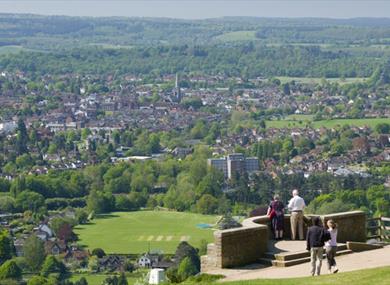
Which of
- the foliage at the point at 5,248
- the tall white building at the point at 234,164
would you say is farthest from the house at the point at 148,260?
the tall white building at the point at 234,164

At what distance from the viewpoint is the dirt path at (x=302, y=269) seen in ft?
56.7

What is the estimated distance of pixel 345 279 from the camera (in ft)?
52.1

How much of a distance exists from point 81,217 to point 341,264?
157ft

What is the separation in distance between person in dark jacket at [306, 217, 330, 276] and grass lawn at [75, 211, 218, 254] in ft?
116

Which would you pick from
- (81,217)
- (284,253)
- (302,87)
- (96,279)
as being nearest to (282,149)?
(81,217)

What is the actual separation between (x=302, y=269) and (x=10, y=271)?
2882cm

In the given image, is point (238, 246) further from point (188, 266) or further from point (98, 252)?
point (98, 252)

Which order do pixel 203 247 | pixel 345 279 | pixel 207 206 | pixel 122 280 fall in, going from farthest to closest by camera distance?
pixel 207 206 < pixel 203 247 < pixel 122 280 < pixel 345 279

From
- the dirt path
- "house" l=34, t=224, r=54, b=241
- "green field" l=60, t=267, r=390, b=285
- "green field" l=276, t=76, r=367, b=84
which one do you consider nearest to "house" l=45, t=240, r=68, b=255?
"house" l=34, t=224, r=54, b=241

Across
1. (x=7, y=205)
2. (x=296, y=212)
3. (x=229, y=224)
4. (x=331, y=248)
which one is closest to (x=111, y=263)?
(x=229, y=224)

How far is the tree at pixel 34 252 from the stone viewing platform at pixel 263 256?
102 ft

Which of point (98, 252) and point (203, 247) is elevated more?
point (203, 247)

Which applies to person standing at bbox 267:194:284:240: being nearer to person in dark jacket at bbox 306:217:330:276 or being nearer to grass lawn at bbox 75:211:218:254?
person in dark jacket at bbox 306:217:330:276

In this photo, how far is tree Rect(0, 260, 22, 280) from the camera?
44.2 metres
